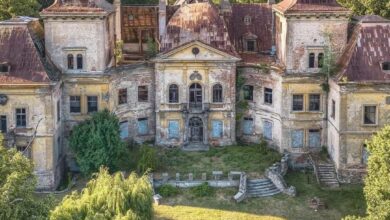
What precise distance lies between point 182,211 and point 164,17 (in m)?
20.7

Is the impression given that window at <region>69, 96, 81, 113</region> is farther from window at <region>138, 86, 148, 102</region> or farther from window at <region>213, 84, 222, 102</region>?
window at <region>213, 84, 222, 102</region>

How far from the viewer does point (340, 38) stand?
174 ft

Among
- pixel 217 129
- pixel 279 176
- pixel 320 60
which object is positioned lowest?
pixel 279 176

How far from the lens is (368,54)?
50.8 metres

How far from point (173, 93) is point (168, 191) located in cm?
1159

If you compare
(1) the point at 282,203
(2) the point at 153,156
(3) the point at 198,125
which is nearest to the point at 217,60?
(3) the point at 198,125

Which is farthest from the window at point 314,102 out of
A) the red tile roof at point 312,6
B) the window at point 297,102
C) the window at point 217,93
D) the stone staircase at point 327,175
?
→ the window at point 217,93

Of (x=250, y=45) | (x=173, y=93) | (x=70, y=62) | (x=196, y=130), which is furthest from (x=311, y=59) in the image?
(x=70, y=62)

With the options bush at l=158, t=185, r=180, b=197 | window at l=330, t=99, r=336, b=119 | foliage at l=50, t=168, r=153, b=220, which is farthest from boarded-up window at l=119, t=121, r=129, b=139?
foliage at l=50, t=168, r=153, b=220

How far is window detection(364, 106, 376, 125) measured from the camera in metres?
50.2

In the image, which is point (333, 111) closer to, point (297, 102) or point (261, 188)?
point (297, 102)

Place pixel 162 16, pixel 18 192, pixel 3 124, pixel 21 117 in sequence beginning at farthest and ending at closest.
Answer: pixel 162 16, pixel 3 124, pixel 21 117, pixel 18 192

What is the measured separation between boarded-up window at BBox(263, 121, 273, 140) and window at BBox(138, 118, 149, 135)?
34.8 ft

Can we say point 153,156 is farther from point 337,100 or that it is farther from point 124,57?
point 337,100
